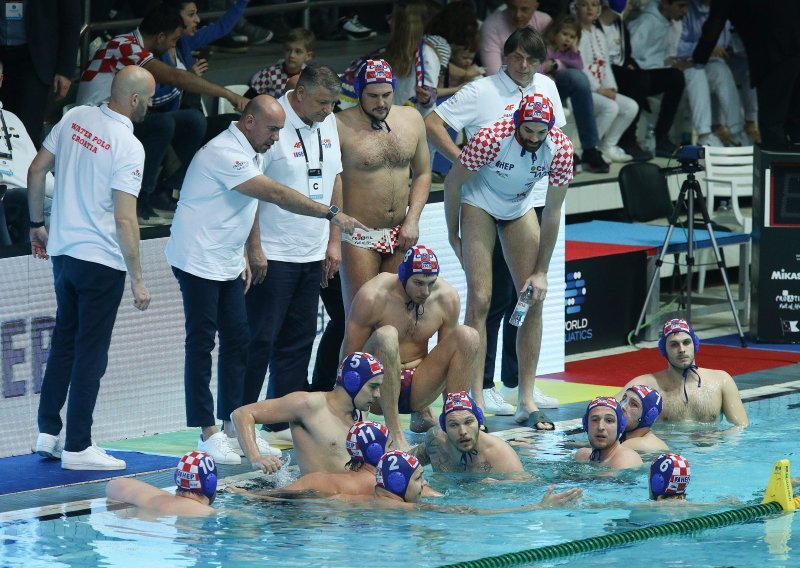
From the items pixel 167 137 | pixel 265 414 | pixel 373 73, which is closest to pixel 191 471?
pixel 265 414

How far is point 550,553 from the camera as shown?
7125 millimetres

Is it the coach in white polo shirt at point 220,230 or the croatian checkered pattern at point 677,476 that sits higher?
the coach in white polo shirt at point 220,230

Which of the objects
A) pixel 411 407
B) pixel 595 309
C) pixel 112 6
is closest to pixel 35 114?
pixel 112 6

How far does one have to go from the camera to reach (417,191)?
30.6ft

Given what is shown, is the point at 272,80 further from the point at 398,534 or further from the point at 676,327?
the point at 398,534

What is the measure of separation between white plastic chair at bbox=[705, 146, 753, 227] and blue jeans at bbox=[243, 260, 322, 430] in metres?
6.60

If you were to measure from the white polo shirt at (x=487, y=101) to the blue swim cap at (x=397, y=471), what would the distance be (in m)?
2.88

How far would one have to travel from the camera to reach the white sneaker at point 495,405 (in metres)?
9.96

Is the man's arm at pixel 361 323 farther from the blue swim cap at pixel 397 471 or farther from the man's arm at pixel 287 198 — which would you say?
the blue swim cap at pixel 397 471

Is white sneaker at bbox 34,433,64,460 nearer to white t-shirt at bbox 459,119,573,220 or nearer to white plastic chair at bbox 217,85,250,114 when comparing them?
white t-shirt at bbox 459,119,573,220

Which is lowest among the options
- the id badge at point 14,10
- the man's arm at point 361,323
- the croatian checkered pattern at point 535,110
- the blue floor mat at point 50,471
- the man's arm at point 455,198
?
the blue floor mat at point 50,471

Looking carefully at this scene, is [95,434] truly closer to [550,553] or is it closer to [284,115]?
[284,115]

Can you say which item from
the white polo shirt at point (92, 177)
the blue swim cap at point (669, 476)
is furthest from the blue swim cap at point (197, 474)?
the blue swim cap at point (669, 476)

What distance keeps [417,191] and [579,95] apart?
510cm
